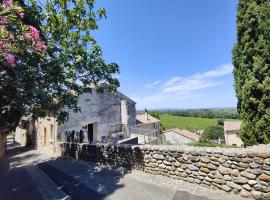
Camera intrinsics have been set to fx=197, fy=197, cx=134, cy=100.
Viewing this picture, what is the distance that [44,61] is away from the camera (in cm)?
702

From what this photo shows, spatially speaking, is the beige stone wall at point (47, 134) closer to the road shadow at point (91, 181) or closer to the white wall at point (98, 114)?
the white wall at point (98, 114)

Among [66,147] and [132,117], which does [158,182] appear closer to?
[66,147]

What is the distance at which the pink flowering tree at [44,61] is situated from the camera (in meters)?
4.25

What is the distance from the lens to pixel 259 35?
7.55 meters

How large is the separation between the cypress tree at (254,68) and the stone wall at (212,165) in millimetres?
2392

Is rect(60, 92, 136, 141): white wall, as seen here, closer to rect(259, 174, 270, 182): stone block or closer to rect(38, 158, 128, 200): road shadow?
rect(38, 158, 128, 200): road shadow

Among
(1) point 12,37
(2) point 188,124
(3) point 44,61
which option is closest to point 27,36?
(1) point 12,37

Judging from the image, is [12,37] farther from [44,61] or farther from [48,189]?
[48,189]

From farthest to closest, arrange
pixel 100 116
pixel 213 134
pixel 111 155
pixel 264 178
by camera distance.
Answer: pixel 213 134, pixel 100 116, pixel 111 155, pixel 264 178

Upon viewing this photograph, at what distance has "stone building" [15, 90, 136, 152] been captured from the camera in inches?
701

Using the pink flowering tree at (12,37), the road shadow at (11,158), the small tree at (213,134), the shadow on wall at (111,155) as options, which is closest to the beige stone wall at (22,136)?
the road shadow at (11,158)

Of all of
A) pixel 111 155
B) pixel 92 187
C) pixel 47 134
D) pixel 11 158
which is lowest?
pixel 11 158

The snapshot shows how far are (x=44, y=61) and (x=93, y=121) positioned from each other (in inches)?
520

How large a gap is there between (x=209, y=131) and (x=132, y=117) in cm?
3314
